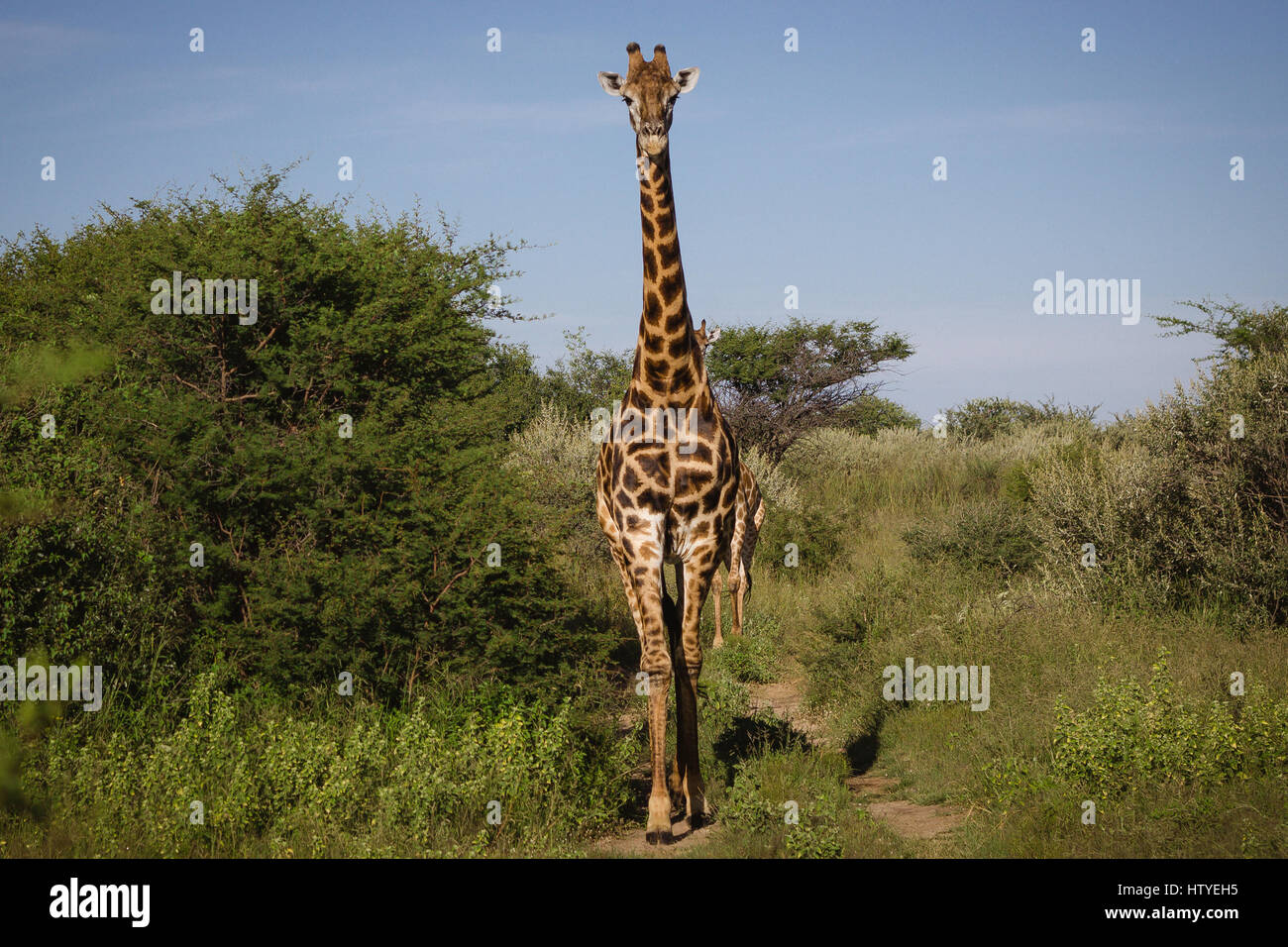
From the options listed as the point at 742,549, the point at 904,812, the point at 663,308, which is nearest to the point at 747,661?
the point at 742,549

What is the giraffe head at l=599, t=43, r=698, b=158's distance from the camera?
19.4ft

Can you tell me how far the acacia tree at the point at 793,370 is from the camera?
23328 mm

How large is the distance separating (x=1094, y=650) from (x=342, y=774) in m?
5.72

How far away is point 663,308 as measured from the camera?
20.7 feet

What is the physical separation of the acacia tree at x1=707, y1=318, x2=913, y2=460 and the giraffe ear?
55.5 feet

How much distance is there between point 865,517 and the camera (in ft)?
62.2

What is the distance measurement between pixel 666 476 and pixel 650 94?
7.23 feet

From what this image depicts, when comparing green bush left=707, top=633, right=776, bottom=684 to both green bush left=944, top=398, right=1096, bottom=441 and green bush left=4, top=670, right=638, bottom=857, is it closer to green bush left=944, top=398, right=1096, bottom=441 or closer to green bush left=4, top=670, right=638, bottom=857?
green bush left=4, top=670, right=638, bottom=857

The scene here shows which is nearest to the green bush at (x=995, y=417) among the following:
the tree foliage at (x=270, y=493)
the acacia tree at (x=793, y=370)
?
the acacia tree at (x=793, y=370)

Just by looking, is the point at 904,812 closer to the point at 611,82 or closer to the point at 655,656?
the point at 655,656

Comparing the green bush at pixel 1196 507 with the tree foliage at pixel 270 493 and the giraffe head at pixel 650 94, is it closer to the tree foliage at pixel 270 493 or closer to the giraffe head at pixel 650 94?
the tree foliage at pixel 270 493

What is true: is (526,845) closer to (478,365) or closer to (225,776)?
(225,776)

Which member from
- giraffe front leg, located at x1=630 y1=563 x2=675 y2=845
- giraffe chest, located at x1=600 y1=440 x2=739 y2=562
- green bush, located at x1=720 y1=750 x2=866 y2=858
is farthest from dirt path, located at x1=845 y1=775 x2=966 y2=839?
giraffe chest, located at x1=600 y1=440 x2=739 y2=562
